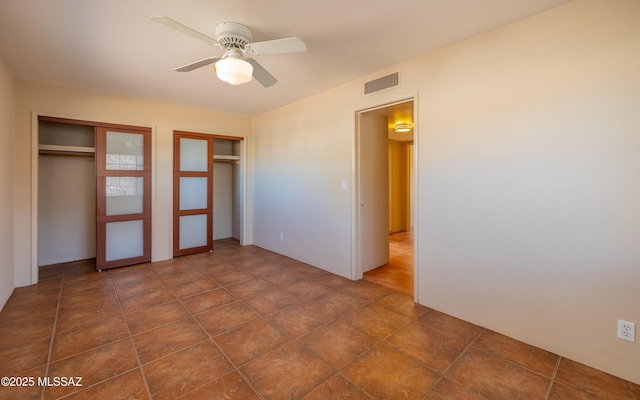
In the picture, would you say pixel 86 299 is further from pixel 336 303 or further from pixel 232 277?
pixel 336 303

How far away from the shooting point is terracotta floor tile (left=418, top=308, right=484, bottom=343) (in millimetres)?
2393

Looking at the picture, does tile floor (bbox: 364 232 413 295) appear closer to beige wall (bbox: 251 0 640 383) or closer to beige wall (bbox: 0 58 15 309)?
beige wall (bbox: 251 0 640 383)

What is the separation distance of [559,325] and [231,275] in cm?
362

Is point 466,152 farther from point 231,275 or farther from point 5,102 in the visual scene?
point 5,102

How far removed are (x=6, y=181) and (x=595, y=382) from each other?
5760 millimetres

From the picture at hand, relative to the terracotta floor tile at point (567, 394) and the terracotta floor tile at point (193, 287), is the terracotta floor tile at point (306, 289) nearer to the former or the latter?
the terracotta floor tile at point (193, 287)

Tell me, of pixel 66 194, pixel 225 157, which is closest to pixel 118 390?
pixel 66 194

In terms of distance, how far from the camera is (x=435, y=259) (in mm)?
2852

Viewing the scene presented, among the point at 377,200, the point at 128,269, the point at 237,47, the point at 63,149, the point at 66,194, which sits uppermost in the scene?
the point at 237,47

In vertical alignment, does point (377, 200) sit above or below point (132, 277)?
above

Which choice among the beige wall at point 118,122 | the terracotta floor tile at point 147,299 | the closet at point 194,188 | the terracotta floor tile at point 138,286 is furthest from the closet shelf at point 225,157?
the terracotta floor tile at point 147,299

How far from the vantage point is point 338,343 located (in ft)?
7.38

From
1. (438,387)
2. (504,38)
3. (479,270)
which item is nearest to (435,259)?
(479,270)

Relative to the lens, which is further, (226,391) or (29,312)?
(29,312)
